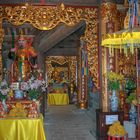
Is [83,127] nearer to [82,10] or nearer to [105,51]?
[105,51]

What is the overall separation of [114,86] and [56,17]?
1545mm

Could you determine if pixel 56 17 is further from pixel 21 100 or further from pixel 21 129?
pixel 21 129

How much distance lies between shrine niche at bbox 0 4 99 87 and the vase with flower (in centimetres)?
36

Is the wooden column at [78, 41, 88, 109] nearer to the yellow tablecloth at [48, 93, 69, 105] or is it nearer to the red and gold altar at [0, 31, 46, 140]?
the yellow tablecloth at [48, 93, 69, 105]

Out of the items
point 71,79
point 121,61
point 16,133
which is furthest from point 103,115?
point 71,79

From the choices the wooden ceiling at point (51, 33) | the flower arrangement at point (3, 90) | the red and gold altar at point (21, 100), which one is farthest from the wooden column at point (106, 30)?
the flower arrangement at point (3, 90)

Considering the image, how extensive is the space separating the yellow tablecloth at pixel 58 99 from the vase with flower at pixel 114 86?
28.9 feet

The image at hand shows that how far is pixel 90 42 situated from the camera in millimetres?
6008

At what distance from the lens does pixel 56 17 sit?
585 centimetres

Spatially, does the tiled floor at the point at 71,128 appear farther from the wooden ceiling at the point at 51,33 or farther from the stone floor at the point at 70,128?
the wooden ceiling at the point at 51,33

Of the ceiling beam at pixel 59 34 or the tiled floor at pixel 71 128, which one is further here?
the ceiling beam at pixel 59 34

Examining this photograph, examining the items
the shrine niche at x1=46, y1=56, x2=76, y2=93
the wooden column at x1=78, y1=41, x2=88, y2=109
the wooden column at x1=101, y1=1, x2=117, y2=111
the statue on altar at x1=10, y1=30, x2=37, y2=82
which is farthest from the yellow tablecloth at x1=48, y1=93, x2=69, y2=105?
the wooden column at x1=101, y1=1, x2=117, y2=111

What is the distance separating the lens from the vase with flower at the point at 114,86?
563 centimetres

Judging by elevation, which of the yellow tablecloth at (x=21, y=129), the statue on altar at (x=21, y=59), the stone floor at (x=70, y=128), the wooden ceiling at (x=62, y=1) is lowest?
the stone floor at (x=70, y=128)
